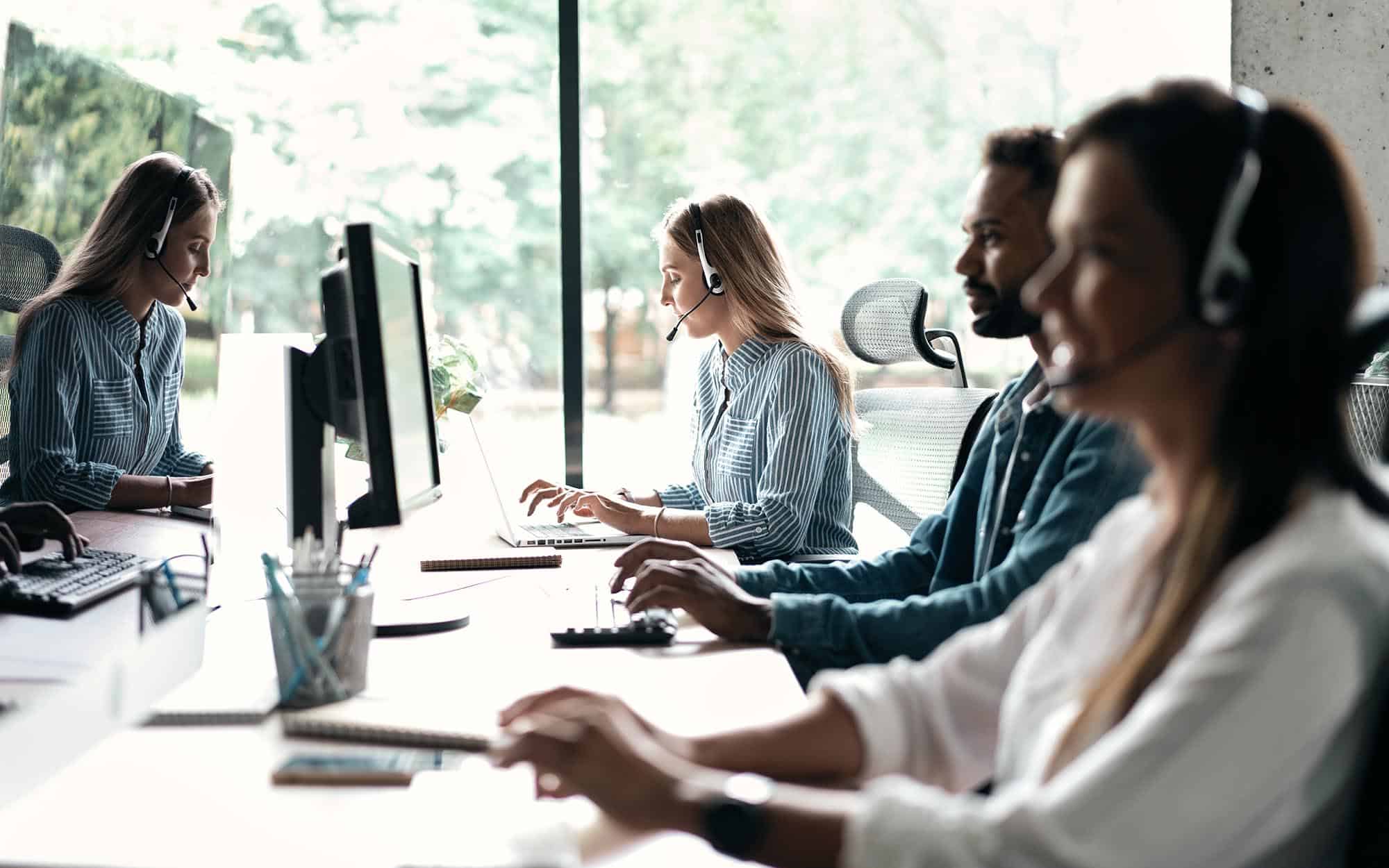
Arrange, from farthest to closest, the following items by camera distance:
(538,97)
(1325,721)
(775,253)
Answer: (538,97) < (775,253) < (1325,721)

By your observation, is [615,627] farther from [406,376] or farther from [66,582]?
[66,582]

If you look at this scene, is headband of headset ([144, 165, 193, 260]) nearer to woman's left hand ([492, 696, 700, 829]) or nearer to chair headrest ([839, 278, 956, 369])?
chair headrest ([839, 278, 956, 369])

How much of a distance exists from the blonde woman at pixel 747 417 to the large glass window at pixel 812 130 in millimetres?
1209

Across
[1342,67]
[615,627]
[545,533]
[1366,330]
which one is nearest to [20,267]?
[545,533]

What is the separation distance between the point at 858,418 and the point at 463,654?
1.61 metres

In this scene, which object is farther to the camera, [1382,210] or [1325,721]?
[1382,210]

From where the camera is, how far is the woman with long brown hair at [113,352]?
8.54 ft

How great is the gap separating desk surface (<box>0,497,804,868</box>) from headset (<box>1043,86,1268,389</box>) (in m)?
0.48

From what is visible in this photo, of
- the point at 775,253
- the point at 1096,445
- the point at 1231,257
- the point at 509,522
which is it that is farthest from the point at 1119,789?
the point at 775,253

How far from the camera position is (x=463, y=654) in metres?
1.43

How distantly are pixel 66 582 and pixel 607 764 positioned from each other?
1.09 m

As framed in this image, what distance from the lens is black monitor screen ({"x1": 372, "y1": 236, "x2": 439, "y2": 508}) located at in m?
1.34

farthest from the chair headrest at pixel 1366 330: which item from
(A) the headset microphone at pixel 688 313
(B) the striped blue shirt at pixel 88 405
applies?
(B) the striped blue shirt at pixel 88 405

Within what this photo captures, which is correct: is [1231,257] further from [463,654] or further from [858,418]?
[858,418]
